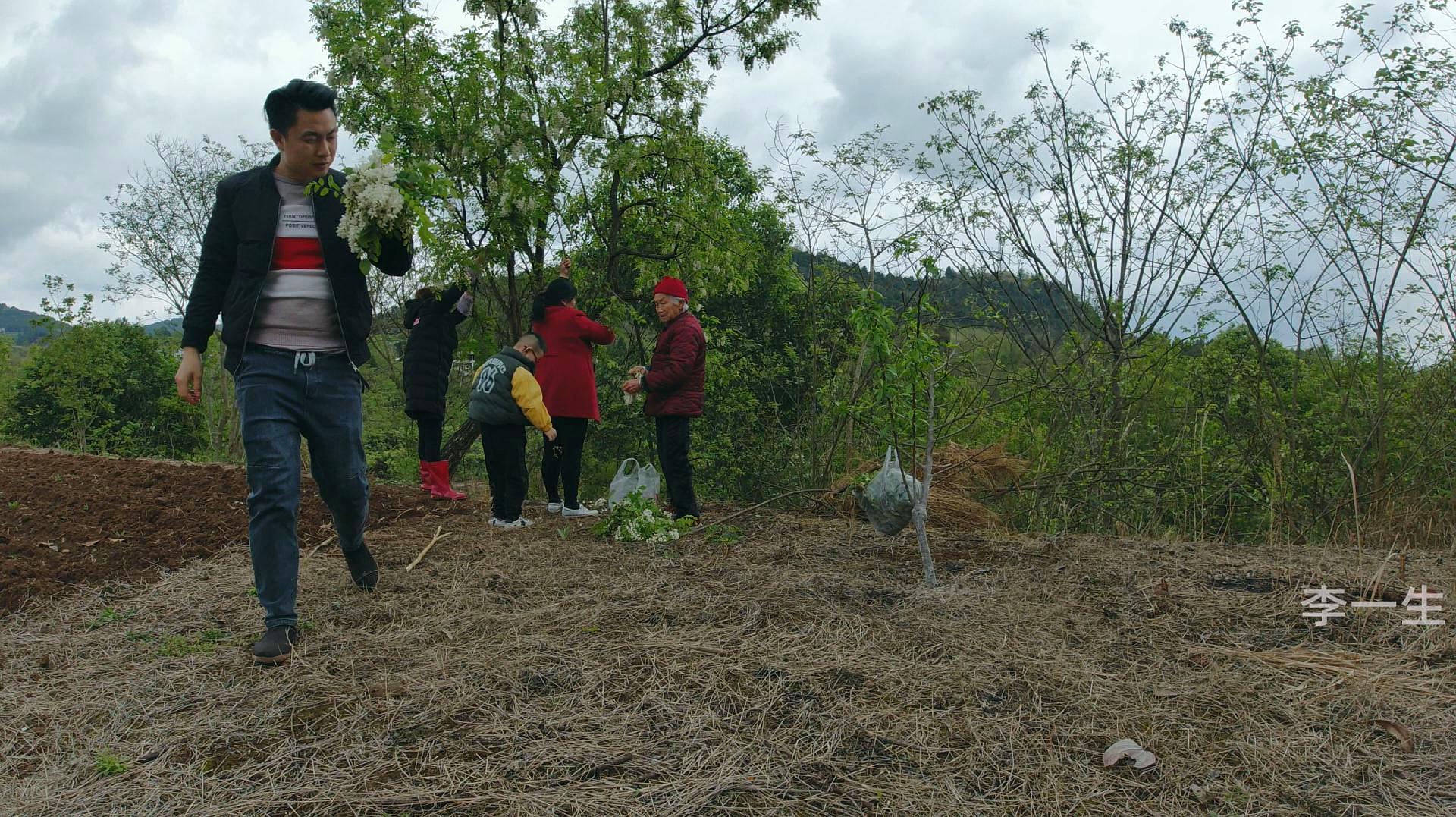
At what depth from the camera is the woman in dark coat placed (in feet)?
20.5

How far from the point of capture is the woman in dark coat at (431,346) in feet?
20.5

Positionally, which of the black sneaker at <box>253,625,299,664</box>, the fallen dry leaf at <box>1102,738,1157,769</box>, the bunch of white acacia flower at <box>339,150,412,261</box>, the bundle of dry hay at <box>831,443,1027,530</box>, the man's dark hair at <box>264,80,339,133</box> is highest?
the man's dark hair at <box>264,80,339,133</box>

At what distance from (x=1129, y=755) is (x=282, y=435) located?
2812 millimetres

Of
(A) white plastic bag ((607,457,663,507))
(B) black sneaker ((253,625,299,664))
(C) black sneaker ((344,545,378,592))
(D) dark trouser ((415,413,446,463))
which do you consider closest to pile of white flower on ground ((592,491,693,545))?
(A) white plastic bag ((607,457,663,507))

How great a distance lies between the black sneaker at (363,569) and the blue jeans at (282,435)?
0.65 m

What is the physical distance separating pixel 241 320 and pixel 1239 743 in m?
3.30

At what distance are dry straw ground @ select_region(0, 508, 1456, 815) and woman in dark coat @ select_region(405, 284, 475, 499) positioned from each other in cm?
232

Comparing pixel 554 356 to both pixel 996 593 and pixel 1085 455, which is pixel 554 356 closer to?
pixel 996 593

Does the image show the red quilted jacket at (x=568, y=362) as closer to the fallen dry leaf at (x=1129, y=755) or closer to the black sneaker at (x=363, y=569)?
the black sneaker at (x=363, y=569)

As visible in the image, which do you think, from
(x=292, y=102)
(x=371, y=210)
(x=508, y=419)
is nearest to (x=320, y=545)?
(x=508, y=419)

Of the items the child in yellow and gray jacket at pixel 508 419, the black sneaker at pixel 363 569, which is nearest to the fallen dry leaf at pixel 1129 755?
the black sneaker at pixel 363 569

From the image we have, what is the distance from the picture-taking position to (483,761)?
2145mm

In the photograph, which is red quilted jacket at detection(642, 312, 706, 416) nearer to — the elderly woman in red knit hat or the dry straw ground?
the elderly woman in red knit hat

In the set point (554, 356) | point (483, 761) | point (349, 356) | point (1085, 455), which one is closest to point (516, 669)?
point (483, 761)
